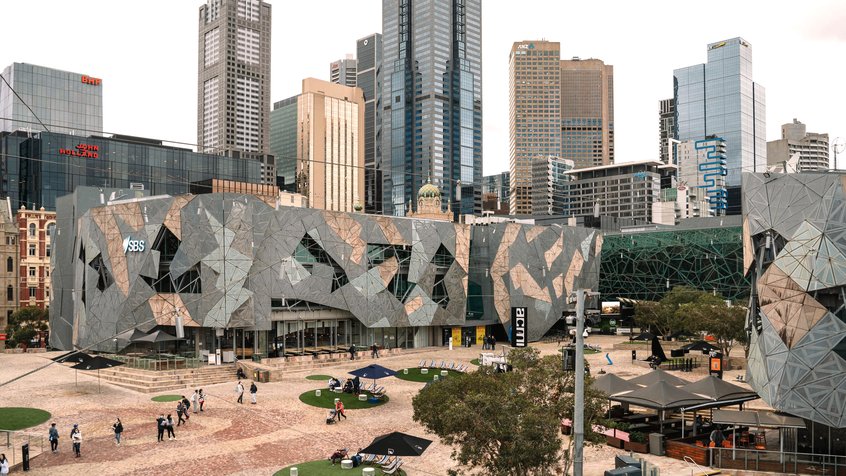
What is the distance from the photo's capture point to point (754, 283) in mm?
31016

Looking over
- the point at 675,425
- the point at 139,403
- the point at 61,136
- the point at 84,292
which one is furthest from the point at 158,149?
the point at 675,425

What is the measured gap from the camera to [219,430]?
119 ft

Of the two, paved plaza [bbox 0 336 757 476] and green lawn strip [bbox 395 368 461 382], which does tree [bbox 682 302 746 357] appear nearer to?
paved plaza [bbox 0 336 757 476]

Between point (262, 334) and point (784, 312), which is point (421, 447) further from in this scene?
point (262, 334)

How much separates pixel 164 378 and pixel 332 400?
13.9 m

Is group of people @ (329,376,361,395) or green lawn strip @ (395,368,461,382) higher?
group of people @ (329,376,361,395)

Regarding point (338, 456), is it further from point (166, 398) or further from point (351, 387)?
point (166, 398)

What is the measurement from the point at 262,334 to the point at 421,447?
132ft

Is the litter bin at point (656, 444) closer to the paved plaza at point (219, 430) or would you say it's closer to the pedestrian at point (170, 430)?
the paved plaza at point (219, 430)

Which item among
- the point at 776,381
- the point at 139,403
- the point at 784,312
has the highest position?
the point at 784,312

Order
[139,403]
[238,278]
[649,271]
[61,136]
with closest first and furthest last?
[139,403]
[238,278]
[649,271]
[61,136]

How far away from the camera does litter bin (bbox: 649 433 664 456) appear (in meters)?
30.8

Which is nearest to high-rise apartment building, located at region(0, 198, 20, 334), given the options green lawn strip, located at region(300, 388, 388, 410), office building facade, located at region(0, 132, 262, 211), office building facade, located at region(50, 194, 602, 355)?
office building facade, located at region(50, 194, 602, 355)

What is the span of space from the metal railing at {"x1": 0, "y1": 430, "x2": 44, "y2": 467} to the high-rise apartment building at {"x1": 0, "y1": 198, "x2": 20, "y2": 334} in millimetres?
74353
